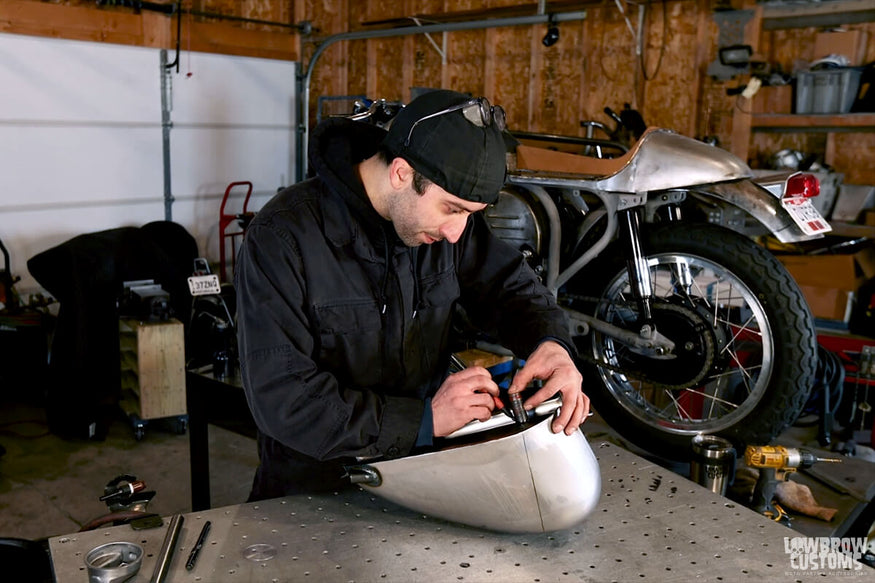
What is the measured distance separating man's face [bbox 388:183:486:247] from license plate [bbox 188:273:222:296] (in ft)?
7.89

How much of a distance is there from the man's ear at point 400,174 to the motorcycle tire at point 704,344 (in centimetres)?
156

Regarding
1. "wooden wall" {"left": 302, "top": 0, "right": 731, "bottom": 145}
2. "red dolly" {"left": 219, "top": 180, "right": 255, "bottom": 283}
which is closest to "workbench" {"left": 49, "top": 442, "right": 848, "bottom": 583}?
"wooden wall" {"left": 302, "top": 0, "right": 731, "bottom": 145}

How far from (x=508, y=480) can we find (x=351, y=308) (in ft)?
1.46

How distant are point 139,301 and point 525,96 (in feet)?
10.2

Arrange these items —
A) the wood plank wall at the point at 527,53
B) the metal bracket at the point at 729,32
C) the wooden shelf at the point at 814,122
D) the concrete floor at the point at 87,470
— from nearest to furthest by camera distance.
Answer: the concrete floor at the point at 87,470, the wooden shelf at the point at 814,122, the metal bracket at the point at 729,32, the wood plank wall at the point at 527,53

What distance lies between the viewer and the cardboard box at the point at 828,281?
372 centimetres

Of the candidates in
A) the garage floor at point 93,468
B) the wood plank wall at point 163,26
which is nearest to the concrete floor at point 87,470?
the garage floor at point 93,468

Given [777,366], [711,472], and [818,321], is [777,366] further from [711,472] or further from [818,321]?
[818,321]

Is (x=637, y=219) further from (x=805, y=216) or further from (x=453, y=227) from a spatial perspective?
(x=453, y=227)

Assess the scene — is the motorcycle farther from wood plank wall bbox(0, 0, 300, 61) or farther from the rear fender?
wood plank wall bbox(0, 0, 300, 61)

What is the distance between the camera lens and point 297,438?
122 cm

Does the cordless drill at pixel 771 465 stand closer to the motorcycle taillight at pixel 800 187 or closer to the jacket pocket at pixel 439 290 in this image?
the jacket pocket at pixel 439 290

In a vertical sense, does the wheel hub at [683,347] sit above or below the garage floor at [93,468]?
above

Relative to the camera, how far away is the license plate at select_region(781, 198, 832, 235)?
2.56m
